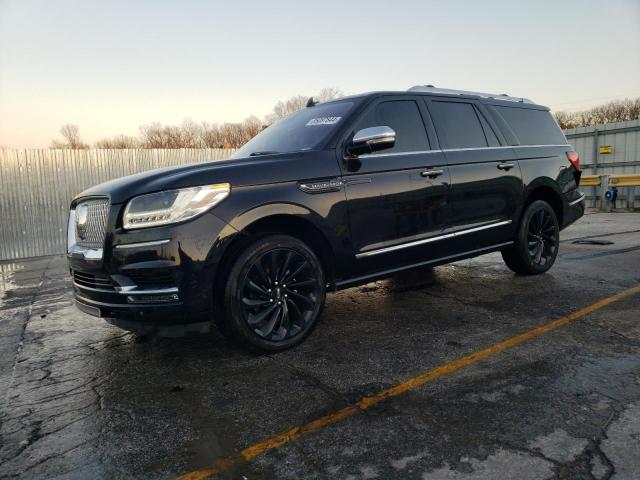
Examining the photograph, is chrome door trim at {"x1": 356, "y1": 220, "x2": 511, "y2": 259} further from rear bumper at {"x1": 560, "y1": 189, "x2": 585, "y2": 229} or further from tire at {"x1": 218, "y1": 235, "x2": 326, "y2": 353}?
rear bumper at {"x1": 560, "y1": 189, "x2": 585, "y2": 229}

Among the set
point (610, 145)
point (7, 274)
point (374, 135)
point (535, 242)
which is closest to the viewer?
point (374, 135)

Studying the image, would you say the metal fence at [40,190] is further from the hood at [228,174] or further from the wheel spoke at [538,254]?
the wheel spoke at [538,254]

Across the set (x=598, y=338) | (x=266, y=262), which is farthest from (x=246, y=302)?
(x=598, y=338)

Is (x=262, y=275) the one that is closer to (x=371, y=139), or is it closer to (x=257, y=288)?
(x=257, y=288)

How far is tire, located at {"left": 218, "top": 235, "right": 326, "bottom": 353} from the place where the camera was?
3.16m

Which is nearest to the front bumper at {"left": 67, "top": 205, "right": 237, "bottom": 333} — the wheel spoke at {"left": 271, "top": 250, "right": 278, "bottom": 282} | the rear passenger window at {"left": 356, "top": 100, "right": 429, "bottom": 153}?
the wheel spoke at {"left": 271, "top": 250, "right": 278, "bottom": 282}

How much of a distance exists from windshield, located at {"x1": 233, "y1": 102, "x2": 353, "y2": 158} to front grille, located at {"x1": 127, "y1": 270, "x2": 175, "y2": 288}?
1.38 m

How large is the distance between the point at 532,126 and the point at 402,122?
2.19m

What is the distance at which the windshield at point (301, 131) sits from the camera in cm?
383

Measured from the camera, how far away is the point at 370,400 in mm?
2631

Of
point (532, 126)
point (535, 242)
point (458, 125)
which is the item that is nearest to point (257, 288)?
point (458, 125)

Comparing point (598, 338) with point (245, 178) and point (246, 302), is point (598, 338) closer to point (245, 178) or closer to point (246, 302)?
point (246, 302)

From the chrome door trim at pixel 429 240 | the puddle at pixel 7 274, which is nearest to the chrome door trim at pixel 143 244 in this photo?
the chrome door trim at pixel 429 240

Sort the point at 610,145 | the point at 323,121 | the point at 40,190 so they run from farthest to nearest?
the point at 610,145, the point at 40,190, the point at 323,121
